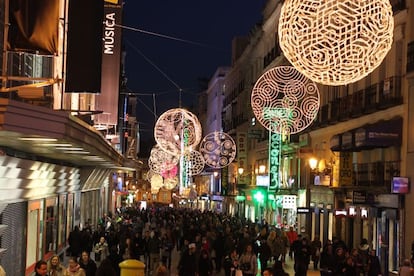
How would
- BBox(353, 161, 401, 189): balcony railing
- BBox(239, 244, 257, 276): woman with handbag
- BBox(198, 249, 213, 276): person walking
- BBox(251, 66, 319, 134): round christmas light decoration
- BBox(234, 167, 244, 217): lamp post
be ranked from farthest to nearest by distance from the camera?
1. BBox(234, 167, 244, 217): lamp post
2. BBox(251, 66, 319, 134): round christmas light decoration
3. BBox(353, 161, 401, 189): balcony railing
4. BBox(198, 249, 213, 276): person walking
5. BBox(239, 244, 257, 276): woman with handbag

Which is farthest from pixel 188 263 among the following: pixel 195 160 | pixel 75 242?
pixel 195 160

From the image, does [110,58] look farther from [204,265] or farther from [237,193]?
[237,193]

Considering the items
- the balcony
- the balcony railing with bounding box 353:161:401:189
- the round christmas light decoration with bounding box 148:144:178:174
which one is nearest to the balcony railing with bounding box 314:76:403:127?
the balcony

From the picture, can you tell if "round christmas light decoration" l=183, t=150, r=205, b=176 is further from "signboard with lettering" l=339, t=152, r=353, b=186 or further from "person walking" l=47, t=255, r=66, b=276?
"person walking" l=47, t=255, r=66, b=276

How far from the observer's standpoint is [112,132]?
4016 cm

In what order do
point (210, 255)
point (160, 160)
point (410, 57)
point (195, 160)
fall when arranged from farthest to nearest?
point (160, 160), point (195, 160), point (410, 57), point (210, 255)

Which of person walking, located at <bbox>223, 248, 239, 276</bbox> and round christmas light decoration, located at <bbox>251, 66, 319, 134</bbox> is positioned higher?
round christmas light decoration, located at <bbox>251, 66, 319, 134</bbox>

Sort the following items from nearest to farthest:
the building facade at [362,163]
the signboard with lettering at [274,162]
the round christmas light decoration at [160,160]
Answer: the building facade at [362,163] → the signboard with lettering at [274,162] → the round christmas light decoration at [160,160]

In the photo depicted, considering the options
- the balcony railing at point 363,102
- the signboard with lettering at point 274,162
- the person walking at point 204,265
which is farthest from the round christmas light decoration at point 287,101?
the person walking at point 204,265

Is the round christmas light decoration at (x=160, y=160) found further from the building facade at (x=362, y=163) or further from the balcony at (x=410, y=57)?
the balcony at (x=410, y=57)

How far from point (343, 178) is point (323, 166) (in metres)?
5.20

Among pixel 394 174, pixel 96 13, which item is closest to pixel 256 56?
pixel 394 174

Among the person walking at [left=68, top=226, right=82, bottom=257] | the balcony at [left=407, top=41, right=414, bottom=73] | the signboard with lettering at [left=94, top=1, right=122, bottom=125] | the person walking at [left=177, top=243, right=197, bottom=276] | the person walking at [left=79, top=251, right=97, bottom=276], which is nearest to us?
the person walking at [left=79, top=251, right=97, bottom=276]

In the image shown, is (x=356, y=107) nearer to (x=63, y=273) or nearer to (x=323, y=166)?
(x=323, y=166)
